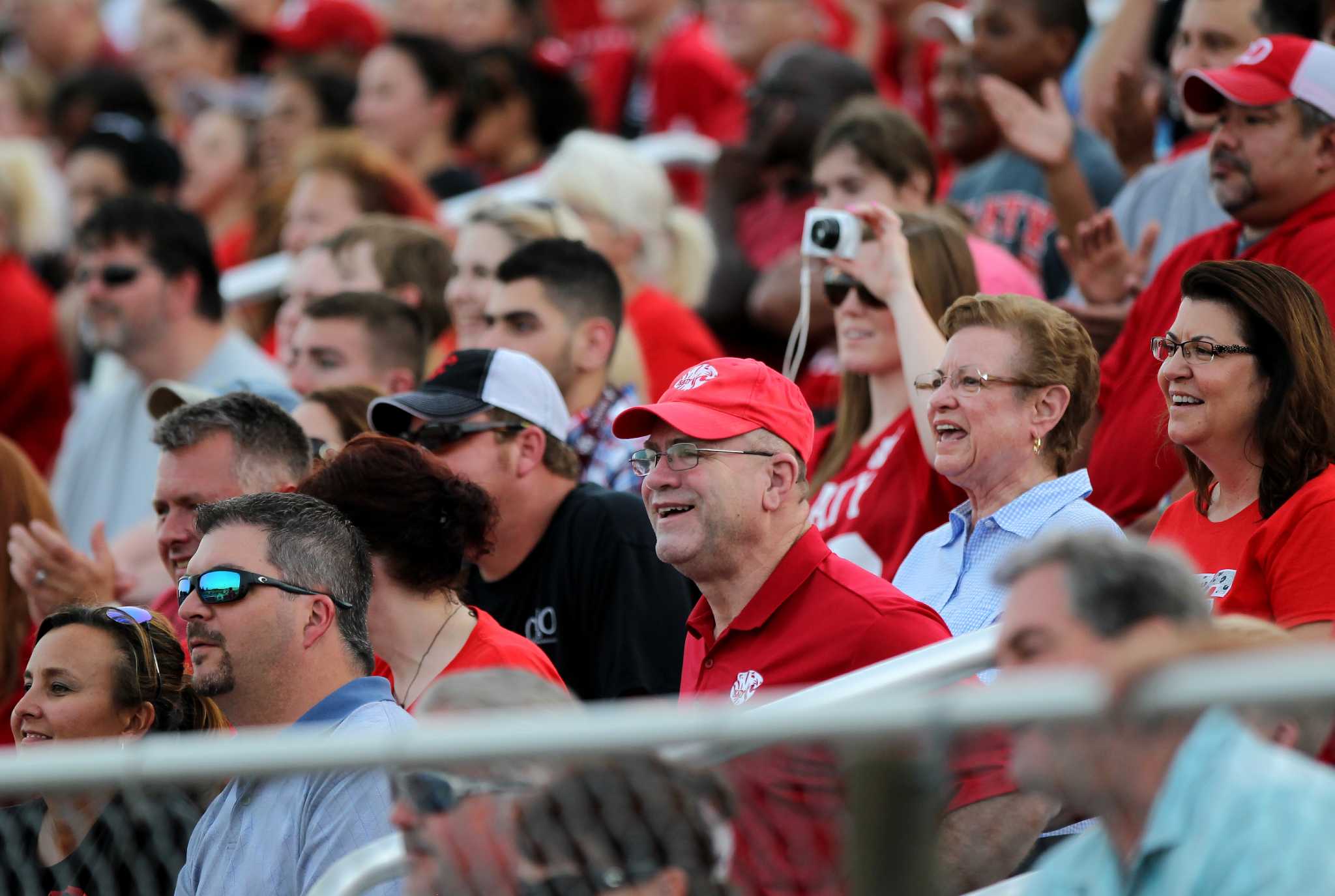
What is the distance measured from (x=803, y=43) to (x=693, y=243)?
1255mm

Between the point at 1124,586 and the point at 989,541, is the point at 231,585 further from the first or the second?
the point at 1124,586

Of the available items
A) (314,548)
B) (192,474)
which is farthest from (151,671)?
(192,474)

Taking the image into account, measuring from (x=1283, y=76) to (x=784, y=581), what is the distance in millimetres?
2072

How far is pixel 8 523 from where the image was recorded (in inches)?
220

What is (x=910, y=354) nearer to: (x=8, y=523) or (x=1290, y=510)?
(x=1290, y=510)

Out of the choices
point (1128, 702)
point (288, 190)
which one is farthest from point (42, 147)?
point (1128, 702)

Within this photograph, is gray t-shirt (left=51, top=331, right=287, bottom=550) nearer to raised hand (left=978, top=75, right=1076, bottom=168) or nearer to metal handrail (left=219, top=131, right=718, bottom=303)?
metal handrail (left=219, top=131, right=718, bottom=303)

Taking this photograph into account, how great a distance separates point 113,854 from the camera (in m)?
3.27

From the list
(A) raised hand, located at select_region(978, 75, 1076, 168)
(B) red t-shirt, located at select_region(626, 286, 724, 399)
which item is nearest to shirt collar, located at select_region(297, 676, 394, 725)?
(B) red t-shirt, located at select_region(626, 286, 724, 399)

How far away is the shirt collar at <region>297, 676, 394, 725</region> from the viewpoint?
3.71 meters

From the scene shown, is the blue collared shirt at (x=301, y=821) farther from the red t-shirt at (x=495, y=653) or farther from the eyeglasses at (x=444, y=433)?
the eyeglasses at (x=444, y=433)

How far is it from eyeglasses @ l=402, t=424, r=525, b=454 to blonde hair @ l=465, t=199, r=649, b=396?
1.19 m

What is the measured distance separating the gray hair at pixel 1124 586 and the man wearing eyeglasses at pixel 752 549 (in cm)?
127

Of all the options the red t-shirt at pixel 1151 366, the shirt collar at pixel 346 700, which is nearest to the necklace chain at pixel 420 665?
the shirt collar at pixel 346 700
